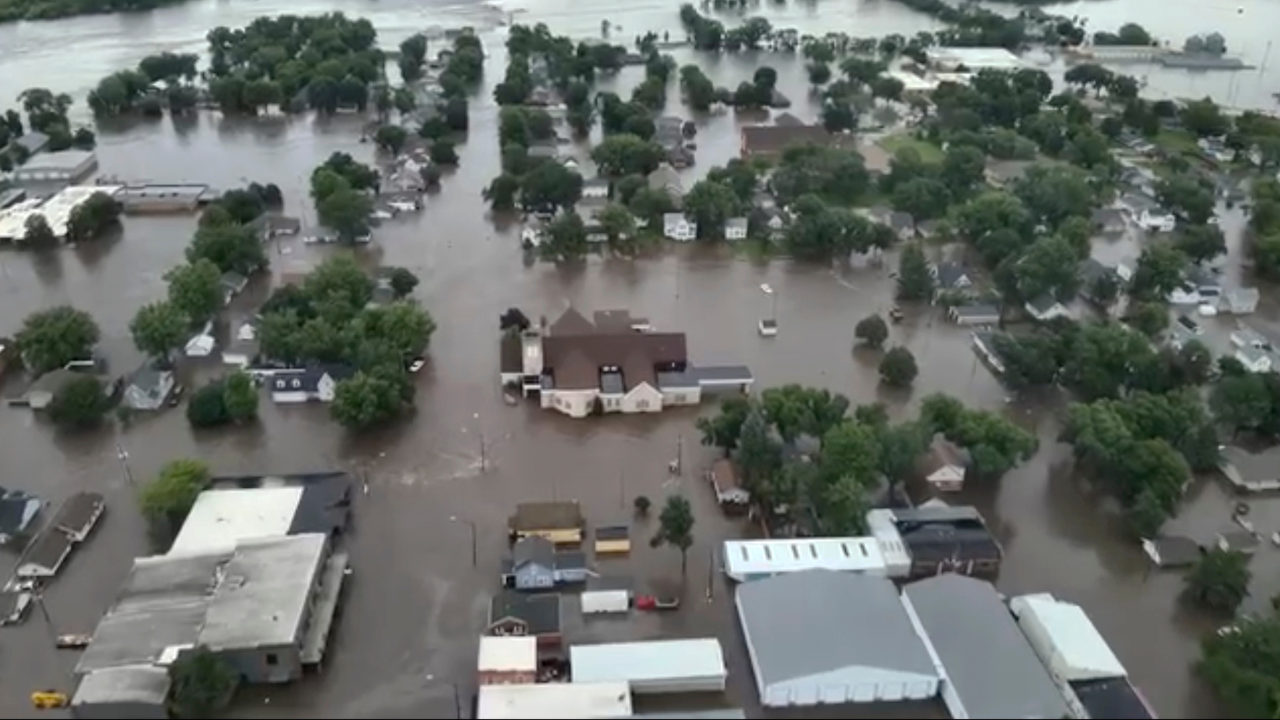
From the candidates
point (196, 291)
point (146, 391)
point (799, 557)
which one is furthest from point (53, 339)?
point (799, 557)

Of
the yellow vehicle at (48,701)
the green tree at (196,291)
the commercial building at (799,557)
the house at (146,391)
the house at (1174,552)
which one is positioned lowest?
the house at (1174,552)

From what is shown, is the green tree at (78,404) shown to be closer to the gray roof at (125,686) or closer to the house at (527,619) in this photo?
the gray roof at (125,686)

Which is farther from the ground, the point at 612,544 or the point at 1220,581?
the point at 612,544

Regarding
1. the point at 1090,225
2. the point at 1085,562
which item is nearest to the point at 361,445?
the point at 1085,562

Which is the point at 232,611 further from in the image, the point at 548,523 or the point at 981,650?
the point at 981,650

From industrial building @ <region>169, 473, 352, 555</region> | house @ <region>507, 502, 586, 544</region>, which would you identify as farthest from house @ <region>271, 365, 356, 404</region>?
house @ <region>507, 502, 586, 544</region>

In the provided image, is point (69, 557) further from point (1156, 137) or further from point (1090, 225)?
point (1156, 137)

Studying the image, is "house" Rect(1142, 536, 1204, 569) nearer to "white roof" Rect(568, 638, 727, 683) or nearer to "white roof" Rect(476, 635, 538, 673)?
"white roof" Rect(568, 638, 727, 683)

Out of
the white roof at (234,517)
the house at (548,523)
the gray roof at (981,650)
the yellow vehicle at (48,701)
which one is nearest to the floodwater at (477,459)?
the yellow vehicle at (48,701)
